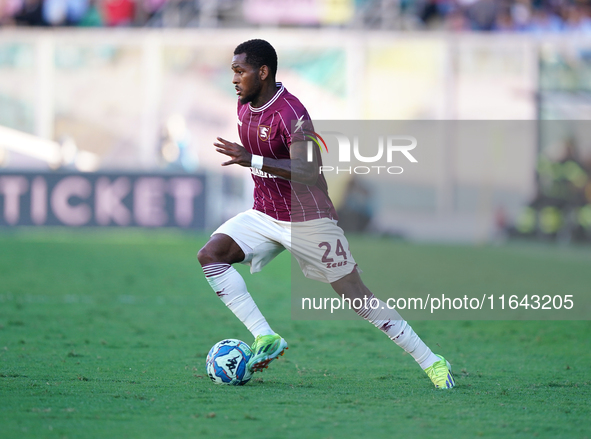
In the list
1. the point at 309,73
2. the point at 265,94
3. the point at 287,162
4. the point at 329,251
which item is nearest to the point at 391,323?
the point at 329,251

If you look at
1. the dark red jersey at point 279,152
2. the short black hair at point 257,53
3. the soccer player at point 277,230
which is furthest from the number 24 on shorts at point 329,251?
the short black hair at point 257,53

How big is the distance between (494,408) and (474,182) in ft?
58.1

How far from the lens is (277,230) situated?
5426 millimetres

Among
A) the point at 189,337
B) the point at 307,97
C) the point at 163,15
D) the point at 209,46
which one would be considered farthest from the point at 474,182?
the point at 189,337

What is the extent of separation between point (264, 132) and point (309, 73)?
17749 millimetres

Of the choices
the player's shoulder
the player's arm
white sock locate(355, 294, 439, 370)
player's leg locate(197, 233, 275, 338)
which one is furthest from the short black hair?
white sock locate(355, 294, 439, 370)

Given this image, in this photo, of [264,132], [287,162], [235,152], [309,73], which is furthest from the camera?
[309,73]

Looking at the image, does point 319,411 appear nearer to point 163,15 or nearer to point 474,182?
point 474,182

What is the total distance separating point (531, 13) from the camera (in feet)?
76.2

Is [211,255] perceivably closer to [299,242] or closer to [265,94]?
[299,242]

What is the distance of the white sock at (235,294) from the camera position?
5332 millimetres

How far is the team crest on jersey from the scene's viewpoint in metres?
5.29

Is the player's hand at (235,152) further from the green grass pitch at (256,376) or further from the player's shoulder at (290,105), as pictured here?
the green grass pitch at (256,376)

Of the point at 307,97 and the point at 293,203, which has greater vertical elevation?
the point at 307,97
